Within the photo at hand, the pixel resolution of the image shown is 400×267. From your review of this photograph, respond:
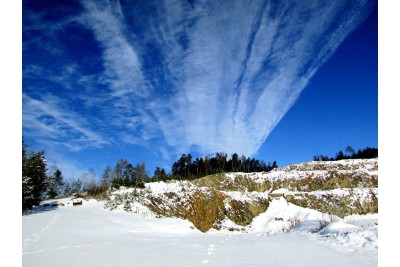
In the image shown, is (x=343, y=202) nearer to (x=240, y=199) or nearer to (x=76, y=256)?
(x=240, y=199)

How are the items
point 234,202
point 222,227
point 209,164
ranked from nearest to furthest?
point 222,227 < point 234,202 < point 209,164

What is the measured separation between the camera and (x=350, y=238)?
177 inches

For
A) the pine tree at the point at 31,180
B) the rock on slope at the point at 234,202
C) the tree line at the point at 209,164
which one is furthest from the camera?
the tree line at the point at 209,164

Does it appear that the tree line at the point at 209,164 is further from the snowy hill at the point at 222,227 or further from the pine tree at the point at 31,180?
the pine tree at the point at 31,180

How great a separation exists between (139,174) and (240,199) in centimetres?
4275

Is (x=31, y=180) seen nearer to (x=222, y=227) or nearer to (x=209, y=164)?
(x=222, y=227)

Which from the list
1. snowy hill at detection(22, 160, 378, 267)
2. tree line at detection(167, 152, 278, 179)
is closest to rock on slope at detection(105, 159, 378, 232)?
snowy hill at detection(22, 160, 378, 267)

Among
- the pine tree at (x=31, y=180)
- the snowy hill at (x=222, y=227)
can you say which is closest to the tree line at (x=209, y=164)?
the snowy hill at (x=222, y=227)

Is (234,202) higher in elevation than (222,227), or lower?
higher

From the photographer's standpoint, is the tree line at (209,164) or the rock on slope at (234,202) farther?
the tree line at (209,164)

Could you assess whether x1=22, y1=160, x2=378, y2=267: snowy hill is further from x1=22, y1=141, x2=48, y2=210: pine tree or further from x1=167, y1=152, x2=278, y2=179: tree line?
x1=167, y1=152, x2=278, y2=179: tree line

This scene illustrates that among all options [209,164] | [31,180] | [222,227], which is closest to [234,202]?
[222,227]

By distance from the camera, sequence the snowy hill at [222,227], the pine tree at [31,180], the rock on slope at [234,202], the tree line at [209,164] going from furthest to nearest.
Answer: the tree line at [209,164] → the rock on slope at [234,202] → the pine tree at [31,180] → the snowy hill at [222,227]
